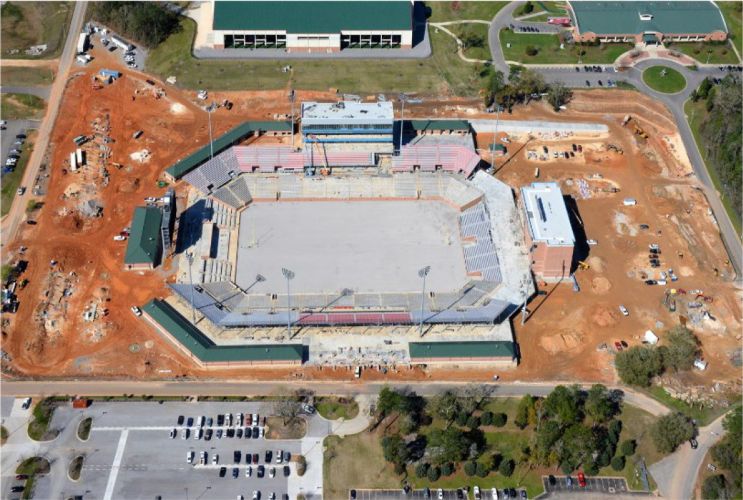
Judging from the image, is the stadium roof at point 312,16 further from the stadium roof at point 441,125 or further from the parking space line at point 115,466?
the parking space line at point 115,466

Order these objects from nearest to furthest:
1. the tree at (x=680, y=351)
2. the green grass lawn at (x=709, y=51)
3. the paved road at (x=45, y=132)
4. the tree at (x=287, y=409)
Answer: the tree at (x=287, y=409), the tree at (x=680, y=351), the paved road at (x=45, y=132), the green grass lawn at (x=709, y=51)

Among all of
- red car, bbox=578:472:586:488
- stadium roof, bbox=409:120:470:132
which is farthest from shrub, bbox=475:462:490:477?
stadium roof, bbox=409:120:470:132

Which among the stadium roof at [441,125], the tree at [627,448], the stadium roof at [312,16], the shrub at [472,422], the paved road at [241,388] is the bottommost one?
the tree at [627,448]

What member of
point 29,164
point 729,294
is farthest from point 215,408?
point 729,294

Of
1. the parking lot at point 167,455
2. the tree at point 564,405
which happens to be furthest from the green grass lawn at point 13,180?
the tree at point 564,405

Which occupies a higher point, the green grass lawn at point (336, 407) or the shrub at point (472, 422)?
the green grass lawn at point (336, 407)

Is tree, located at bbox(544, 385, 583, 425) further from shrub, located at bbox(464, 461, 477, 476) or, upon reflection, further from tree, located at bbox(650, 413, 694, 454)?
shrub, located at bbox(464, 461, 477, 476)
